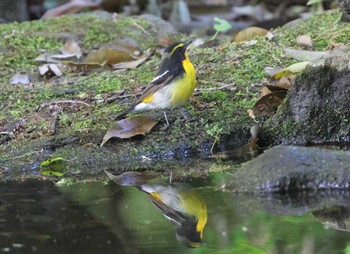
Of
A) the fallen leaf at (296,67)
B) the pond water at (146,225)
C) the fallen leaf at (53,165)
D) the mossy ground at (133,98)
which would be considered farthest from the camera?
the fallen leaf at (296,67)

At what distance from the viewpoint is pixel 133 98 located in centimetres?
693

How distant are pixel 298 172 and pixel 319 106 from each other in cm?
158

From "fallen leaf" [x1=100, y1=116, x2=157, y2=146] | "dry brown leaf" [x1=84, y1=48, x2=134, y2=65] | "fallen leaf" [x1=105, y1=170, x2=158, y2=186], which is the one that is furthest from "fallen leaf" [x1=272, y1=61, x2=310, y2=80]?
"dry brown leaf" [x1=84, y1=48, x2=134, y2=65]

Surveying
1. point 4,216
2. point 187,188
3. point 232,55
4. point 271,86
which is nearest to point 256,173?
point 187,188

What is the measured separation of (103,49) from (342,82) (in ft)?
11.2

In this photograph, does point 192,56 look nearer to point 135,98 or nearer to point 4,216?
point 135,98

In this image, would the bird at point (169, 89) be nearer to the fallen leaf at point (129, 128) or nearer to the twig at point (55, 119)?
the fallen leaf at point (129, 128)

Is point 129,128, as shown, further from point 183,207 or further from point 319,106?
point 183,207

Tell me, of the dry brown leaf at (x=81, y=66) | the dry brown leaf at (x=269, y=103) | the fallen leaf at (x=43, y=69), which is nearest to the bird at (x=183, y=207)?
the dry brown leaf at (x=269, y=103)

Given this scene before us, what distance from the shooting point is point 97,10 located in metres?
12.0

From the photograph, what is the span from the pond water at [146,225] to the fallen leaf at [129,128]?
119cm

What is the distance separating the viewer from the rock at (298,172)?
15.1 ft

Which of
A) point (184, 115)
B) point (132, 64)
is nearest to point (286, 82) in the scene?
point (184, 115)

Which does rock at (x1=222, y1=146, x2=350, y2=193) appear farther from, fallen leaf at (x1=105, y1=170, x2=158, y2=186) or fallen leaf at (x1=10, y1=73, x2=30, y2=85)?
fallen leaf at (x1=10, y1=73, x2=30, y2=85)
